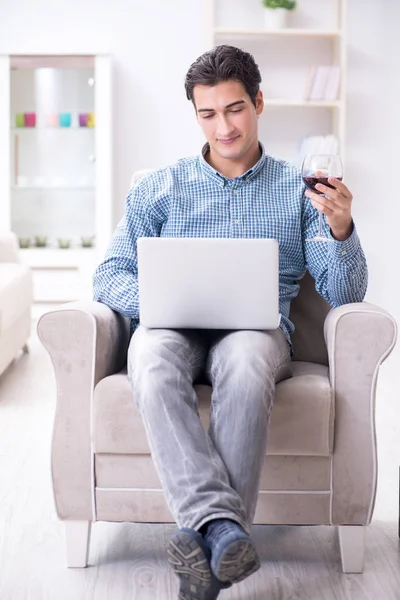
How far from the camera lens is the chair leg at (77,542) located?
6.20ft

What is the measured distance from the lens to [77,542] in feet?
6.23

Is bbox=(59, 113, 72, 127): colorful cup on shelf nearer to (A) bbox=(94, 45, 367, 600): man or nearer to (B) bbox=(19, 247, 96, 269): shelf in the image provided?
(B) bbox=(19, 247, 96, 269): shelf

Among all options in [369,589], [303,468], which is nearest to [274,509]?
[303,468]

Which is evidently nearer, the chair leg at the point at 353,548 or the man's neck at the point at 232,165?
the chair leg at the point at 353,548

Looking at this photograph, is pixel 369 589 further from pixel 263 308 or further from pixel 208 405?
pixel 263 308

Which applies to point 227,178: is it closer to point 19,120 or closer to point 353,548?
point 353,548

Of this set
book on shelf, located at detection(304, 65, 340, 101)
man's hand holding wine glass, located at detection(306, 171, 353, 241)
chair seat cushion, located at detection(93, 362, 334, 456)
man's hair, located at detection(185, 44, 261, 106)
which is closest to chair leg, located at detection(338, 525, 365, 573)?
chair seat cushion, located at detection(93, 362, 334, 456)

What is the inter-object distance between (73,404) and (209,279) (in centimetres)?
42

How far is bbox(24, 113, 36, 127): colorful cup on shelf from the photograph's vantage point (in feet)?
17.9

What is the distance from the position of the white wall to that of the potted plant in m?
0.46

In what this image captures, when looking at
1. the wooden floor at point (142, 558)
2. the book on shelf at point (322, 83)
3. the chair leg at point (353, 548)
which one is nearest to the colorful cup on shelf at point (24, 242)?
the book on shelf at point (322, 83)

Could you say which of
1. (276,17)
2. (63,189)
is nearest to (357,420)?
(276,17)

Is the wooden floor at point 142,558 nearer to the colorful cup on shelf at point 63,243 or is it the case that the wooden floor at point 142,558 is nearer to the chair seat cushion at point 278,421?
the chair seat cushion at point 278,421

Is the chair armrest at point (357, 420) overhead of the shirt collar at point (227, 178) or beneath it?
beneath
